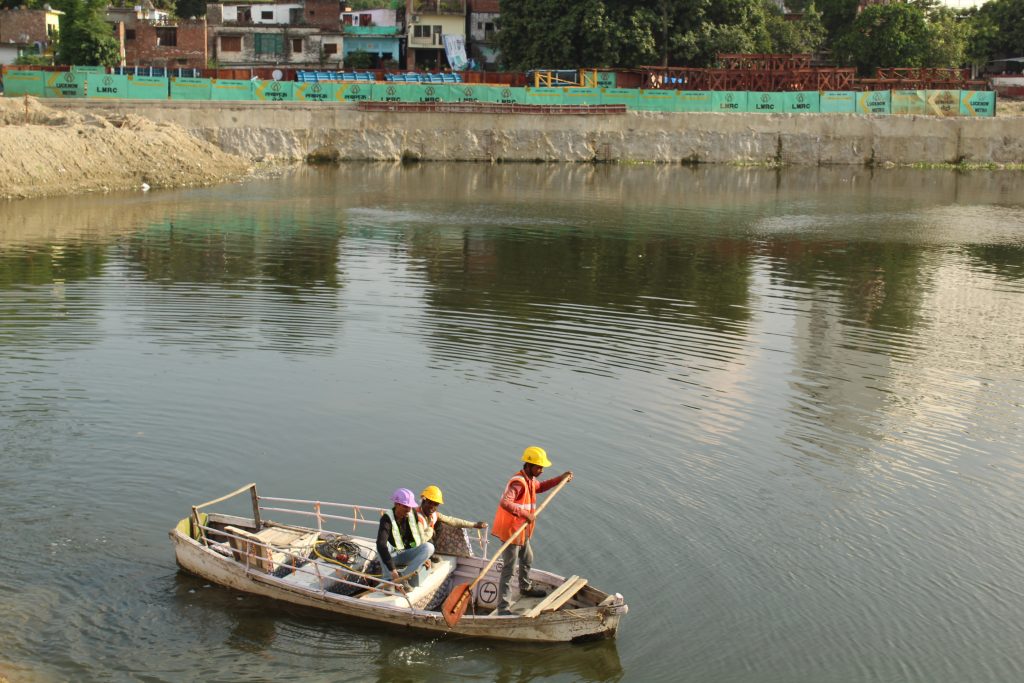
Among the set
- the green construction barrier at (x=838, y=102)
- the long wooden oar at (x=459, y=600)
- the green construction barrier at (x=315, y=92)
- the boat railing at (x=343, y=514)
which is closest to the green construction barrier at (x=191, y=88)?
the green construction barrier at (x=315, y=92)

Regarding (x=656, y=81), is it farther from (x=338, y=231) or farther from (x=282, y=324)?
(x=282, y=324)

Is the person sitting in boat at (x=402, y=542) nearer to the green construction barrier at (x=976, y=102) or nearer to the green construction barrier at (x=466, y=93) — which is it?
the green construction barrier at (x=466, y=93)

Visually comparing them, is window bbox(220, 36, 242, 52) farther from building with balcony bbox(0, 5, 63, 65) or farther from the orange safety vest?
the orange safety vest

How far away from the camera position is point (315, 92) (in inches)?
3142

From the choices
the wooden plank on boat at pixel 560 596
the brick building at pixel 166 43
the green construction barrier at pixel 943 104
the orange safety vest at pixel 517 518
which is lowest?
the wooden plank on boat at pixel 560 596

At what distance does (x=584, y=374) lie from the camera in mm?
26609

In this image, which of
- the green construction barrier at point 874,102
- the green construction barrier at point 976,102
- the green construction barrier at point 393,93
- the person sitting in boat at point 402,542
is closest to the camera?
the person sitting in boat at point 402,542

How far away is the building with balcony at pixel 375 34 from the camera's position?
347 ft

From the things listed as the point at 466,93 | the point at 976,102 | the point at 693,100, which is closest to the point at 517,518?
the point at 466,93

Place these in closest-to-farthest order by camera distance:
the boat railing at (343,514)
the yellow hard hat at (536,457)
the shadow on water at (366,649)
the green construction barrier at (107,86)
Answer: the shadow on water at (366,649) → the yellow hard hat at (536,457) → the boat railing at (343,514) → the green construction barrier at (107,86)

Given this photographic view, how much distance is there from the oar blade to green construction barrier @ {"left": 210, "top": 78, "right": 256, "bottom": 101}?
66378mm

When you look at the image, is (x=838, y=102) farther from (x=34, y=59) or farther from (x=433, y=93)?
(x=34, y=59)

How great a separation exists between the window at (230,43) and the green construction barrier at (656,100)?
40.0 meters

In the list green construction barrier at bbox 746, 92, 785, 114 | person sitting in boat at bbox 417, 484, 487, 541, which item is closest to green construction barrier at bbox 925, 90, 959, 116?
green construction barrier at bbox 746, 92, 785, 114
